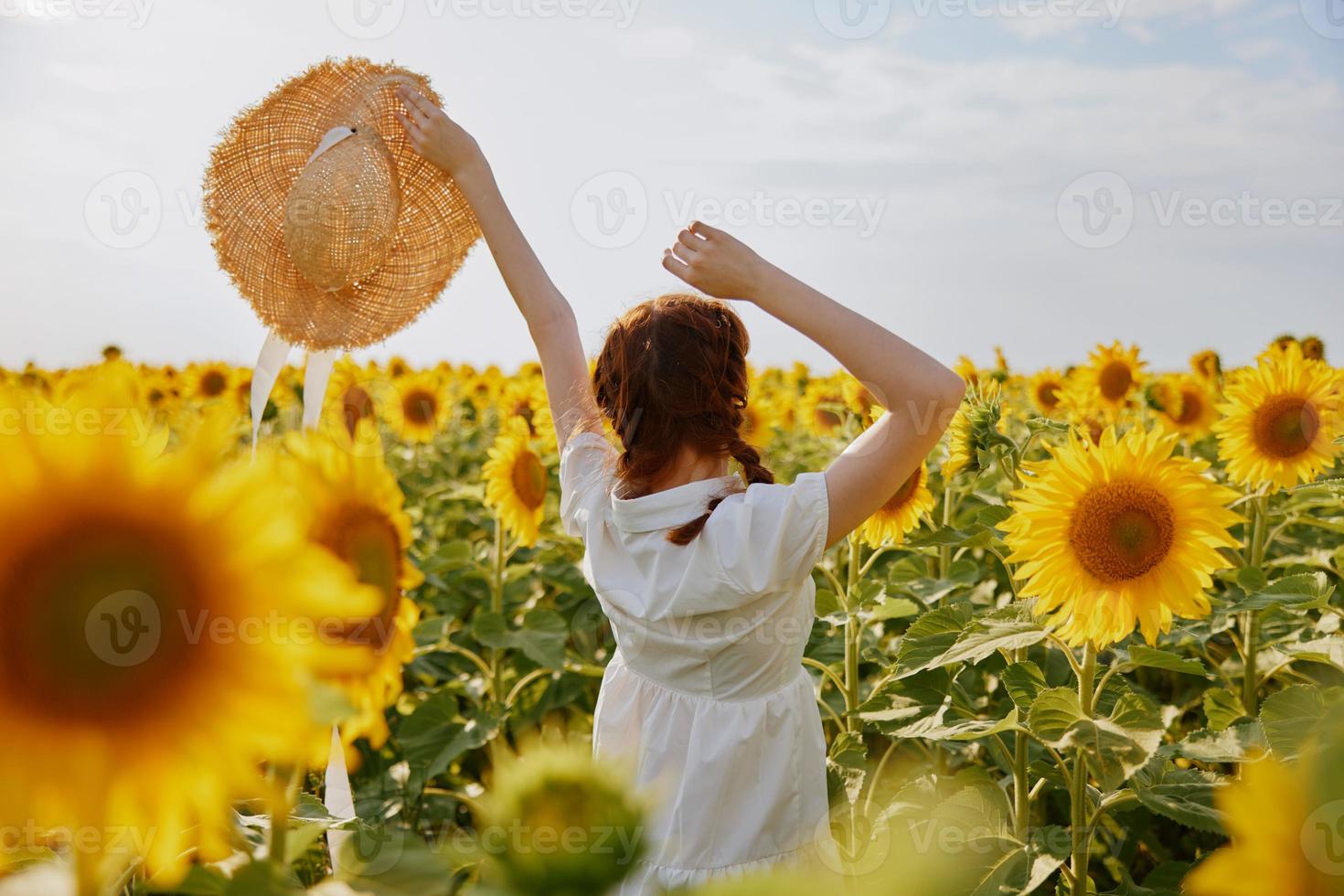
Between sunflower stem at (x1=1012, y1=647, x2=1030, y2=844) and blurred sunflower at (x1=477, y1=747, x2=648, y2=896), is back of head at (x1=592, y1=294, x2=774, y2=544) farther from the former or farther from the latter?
blurred sunflower at (x1=477, y1=747, x2=648, y2=896)

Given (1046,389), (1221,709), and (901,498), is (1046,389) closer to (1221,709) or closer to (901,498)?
(901,498)

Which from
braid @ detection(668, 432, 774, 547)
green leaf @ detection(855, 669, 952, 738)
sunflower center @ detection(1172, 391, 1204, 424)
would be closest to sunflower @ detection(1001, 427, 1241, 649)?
green leaf @ detection(855, 669, 952, 738)

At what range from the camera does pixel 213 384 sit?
24.5ft

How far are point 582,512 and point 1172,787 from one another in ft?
4.44

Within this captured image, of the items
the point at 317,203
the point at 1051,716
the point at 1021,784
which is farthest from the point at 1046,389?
the point at 317,203

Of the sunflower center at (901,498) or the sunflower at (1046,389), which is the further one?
the sunflower at (1046,389)

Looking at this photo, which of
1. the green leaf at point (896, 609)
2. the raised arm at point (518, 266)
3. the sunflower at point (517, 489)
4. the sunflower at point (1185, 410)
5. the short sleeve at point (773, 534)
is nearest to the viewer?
the short sleeve at point (773, 534)

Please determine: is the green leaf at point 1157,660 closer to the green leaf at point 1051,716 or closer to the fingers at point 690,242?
the green leaf at point 1051,716

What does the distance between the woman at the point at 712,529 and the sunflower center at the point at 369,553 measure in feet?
3.46

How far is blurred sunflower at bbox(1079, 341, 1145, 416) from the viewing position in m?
5.07

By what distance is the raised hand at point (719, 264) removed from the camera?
1.80 meters

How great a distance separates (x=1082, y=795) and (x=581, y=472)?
4.19 ft

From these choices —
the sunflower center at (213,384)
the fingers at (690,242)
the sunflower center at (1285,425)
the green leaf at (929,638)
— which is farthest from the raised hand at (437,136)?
the sunflower center at (213,384)

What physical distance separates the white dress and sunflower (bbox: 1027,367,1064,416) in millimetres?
3959
